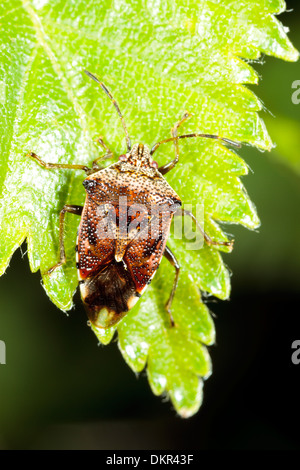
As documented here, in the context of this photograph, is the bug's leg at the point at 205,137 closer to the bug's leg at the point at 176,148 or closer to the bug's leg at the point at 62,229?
the bug's leg at the point at 176,148

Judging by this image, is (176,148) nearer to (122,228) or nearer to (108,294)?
(122,228)

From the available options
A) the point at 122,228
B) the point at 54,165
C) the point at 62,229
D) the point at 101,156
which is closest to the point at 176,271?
the point at 122,228

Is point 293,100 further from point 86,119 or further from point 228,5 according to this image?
point 86,119

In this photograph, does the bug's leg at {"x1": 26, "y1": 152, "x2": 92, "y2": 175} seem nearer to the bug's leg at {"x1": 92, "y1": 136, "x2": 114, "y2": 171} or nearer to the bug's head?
the bug's leg at {"x1": 92, "y1": 136, "x2": 114, "y2": 171}

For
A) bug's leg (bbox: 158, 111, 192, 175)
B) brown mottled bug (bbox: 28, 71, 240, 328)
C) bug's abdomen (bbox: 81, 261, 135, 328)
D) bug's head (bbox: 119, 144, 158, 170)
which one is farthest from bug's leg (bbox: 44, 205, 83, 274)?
bug's leg (bbox: 158, 111, 192, 175)

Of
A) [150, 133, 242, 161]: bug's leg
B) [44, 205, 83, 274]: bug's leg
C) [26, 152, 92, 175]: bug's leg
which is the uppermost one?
[150, 133, 242, 161]: bug's leg

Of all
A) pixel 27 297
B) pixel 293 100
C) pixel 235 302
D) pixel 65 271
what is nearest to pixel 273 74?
pixel 293 100

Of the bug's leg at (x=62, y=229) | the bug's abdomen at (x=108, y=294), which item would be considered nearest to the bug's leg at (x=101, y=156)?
the bug's leg at (x=62, y=229)
